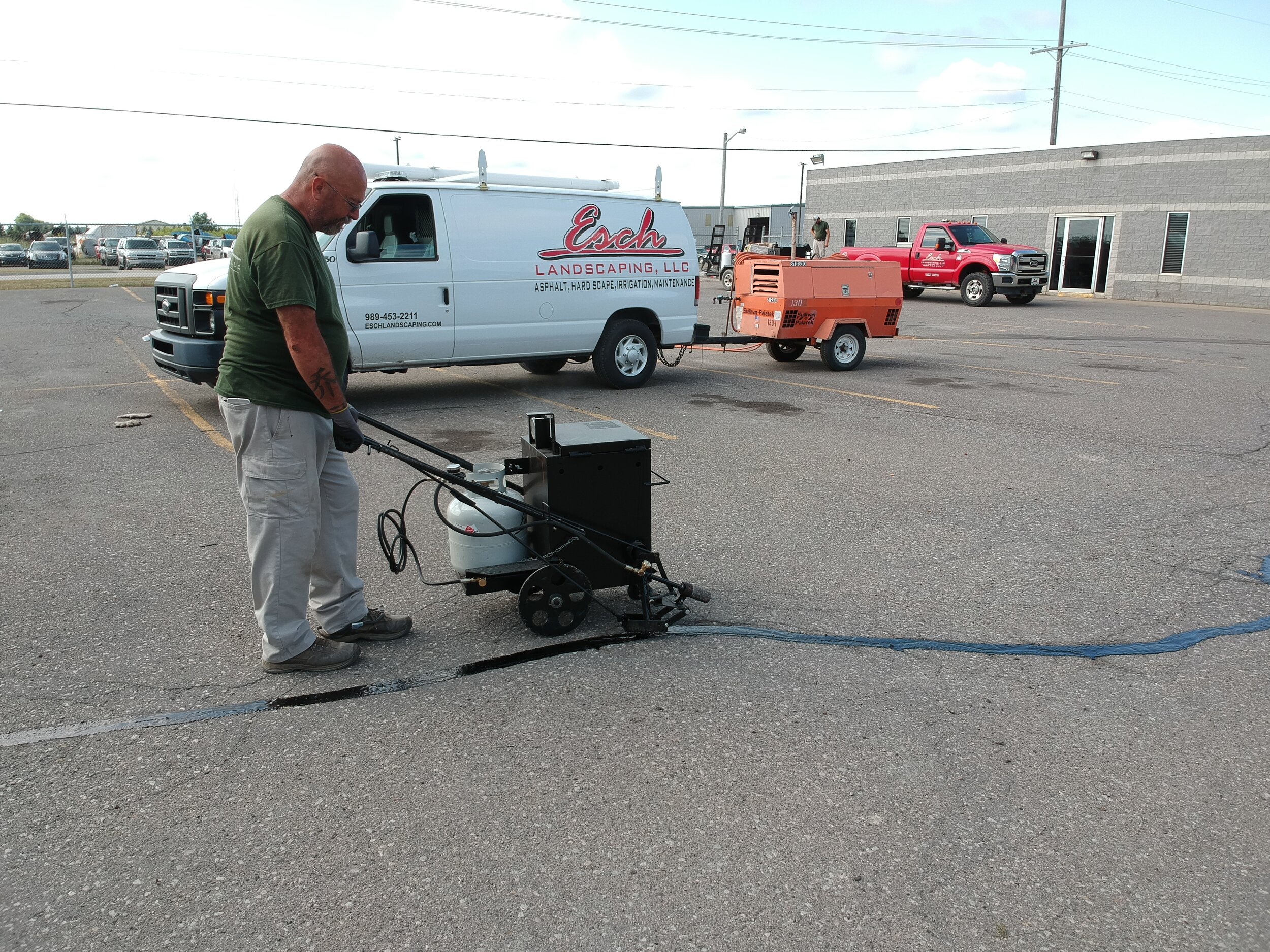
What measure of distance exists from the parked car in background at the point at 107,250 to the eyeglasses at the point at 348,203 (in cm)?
5340

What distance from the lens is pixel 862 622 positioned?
4.46 meters

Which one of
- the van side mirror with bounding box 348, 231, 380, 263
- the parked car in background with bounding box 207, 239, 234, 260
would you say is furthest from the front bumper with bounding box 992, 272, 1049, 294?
the parked car in background with bounding box 207, 239, 234, 260

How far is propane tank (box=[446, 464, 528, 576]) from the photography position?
4.21 metres

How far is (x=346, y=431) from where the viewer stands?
12.1 ft

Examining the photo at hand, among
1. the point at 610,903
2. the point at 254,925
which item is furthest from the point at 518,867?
the point at 254,925

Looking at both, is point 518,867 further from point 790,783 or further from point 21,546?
point 21,546

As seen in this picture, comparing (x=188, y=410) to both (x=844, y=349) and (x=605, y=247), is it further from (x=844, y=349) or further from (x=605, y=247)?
(x=844, y=349)

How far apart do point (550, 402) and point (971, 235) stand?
805 inches

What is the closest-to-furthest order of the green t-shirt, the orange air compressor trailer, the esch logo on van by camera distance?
the green t-shirt, the esch logo on van, the orange air compressor trailer

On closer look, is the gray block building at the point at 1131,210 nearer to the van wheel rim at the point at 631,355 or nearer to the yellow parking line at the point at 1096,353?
the yellow parking line at the point at 1096,353

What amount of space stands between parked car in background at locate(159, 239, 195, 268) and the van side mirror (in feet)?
136

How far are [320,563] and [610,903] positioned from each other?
2.12 metres

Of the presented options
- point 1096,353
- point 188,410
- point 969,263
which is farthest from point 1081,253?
point 188,410

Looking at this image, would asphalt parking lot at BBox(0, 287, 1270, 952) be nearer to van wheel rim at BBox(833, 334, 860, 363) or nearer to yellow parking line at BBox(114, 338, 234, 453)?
yellow parking line at BBox(114, 338, 234, 453)
